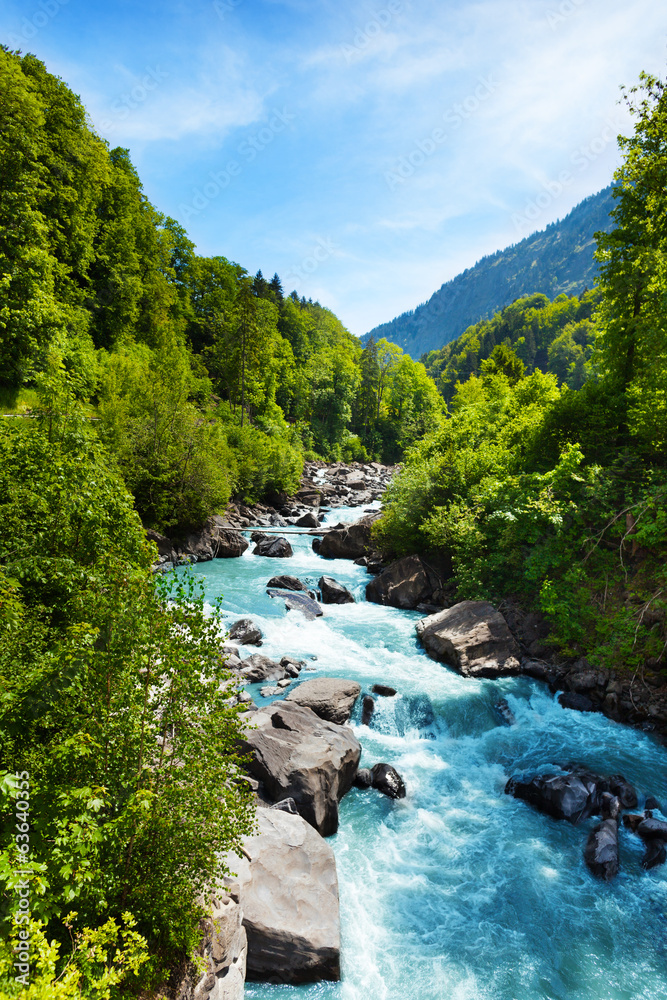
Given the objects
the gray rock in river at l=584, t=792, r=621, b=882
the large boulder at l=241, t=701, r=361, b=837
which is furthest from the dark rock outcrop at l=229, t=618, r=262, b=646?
the gray rock in river at l=584, t=792, r=621, b=882

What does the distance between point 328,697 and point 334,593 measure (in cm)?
840

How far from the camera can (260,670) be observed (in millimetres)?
14703

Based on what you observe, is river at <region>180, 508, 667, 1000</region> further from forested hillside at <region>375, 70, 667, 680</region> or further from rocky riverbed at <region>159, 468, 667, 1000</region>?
forested hillside at <region>375, 70, 667, 680</region>

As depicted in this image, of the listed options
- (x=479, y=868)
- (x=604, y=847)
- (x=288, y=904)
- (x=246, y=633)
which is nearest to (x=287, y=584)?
(x=246, y=633)

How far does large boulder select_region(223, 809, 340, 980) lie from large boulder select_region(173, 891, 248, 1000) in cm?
43

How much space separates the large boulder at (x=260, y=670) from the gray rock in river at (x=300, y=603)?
3950 millimetres

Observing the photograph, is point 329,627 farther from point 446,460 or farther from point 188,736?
point 188,736

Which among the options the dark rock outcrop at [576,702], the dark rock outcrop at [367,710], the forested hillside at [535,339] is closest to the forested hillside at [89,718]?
the dark rock outcrop at [367,710]

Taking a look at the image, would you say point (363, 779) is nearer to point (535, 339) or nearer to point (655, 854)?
point (655, 854)

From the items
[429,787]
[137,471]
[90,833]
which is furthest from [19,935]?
[137,471]

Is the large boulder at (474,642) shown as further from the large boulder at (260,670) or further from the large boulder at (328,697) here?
the large boulder at (260,670)

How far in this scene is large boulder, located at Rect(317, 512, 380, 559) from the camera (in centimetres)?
2752

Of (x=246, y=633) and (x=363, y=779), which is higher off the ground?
(x=246, y=633)

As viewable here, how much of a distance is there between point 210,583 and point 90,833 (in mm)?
18559
